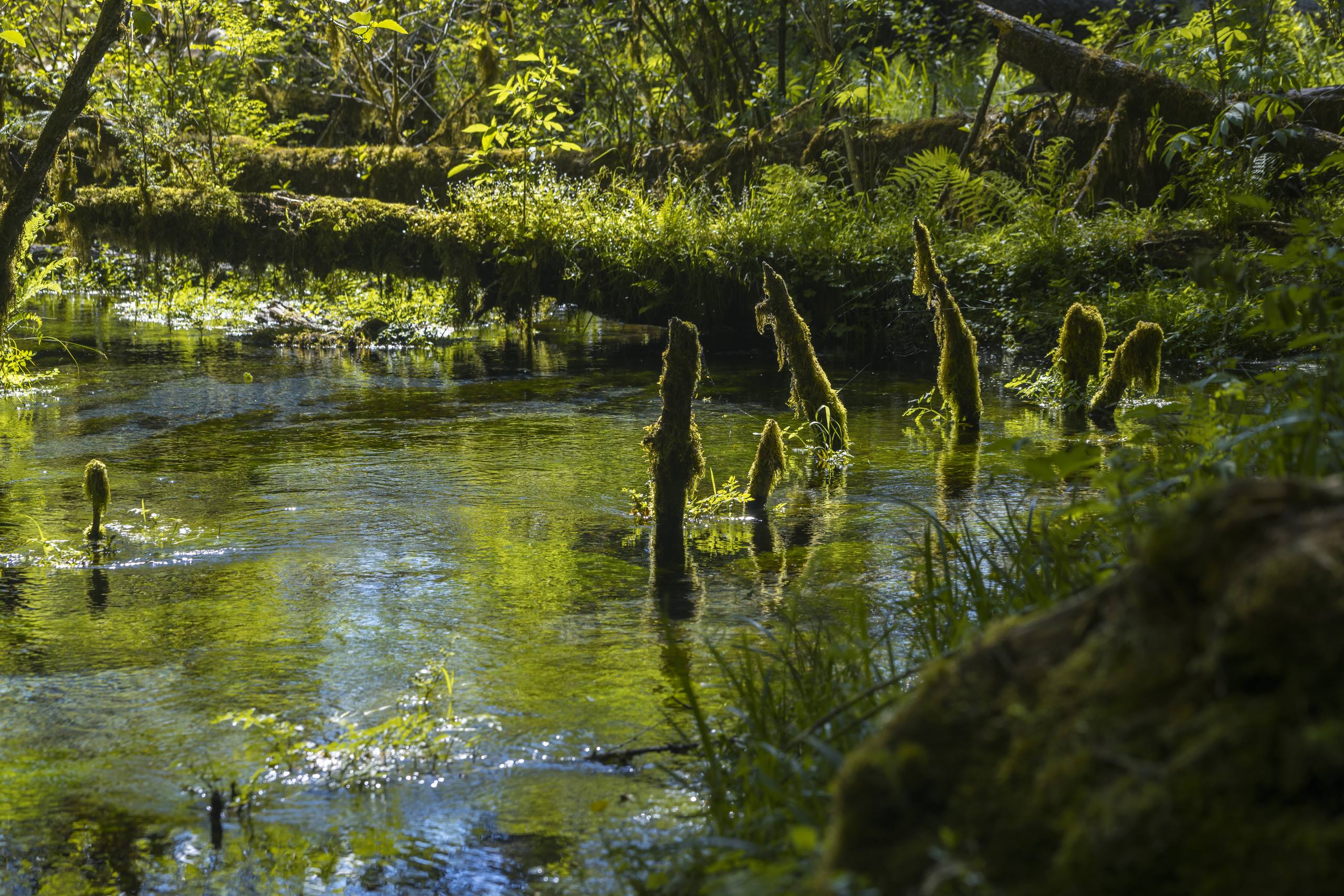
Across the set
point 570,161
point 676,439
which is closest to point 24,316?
point 676,439

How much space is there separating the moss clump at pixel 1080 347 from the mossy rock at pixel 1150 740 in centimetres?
775

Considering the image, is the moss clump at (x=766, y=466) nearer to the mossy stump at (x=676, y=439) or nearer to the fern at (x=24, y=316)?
the mossy stump at (x=676, y=439)

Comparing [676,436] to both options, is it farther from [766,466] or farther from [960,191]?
[960,191]

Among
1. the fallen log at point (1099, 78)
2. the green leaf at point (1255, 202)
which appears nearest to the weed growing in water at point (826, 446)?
the green leaf at point (1255, 202)

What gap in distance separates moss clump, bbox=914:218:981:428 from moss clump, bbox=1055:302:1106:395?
39.9 inches

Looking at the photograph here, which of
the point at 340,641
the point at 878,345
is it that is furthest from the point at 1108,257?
the point at 340,641

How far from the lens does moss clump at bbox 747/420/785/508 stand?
21.6 ft

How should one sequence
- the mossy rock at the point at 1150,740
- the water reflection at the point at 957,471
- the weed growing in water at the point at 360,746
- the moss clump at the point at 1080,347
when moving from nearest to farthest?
the mossy rock at the point at 1150,740 → the weed growing in water at the point at 360,746 → the water reflection at the point at 957,471 → the moss clump at the point at 1080,347

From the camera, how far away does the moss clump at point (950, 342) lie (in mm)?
7980

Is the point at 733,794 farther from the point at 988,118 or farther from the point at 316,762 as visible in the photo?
the point at 988,118

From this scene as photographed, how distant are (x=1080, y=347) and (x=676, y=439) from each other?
469 centimetres

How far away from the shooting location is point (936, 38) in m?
17.9

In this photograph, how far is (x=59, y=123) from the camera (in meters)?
6.76

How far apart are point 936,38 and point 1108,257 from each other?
286 inches
